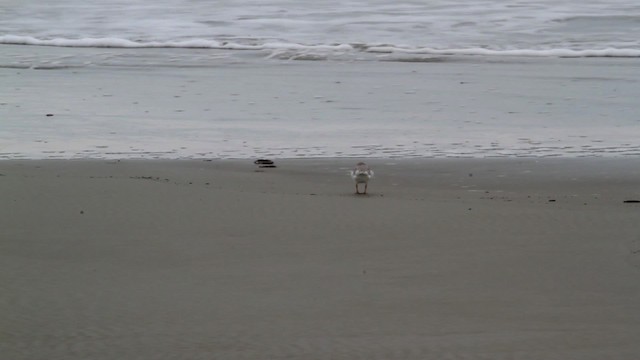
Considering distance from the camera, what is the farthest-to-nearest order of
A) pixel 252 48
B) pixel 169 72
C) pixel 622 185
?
pixel 252 48
pixel 169 72
pixel 622 185

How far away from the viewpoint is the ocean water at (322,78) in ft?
23.2

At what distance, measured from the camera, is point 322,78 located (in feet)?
34.1

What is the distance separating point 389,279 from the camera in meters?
3.70

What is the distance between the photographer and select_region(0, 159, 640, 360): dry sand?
312 cm

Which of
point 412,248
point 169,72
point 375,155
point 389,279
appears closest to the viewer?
point 389,279

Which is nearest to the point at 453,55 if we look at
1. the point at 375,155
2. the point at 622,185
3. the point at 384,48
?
the point at 384,48

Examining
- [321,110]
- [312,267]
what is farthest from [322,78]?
[312,267]

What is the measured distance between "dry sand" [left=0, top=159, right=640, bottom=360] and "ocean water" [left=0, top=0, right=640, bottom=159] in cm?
135

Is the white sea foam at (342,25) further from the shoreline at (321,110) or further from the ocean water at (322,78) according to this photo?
the shoreline at (321,110)

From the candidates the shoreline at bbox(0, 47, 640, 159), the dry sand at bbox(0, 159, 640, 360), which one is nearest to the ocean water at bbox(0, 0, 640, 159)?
the shoreline at bbox(0, 47, 640, 159)

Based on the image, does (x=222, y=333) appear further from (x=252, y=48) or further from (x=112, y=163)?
(x=252, y=48)

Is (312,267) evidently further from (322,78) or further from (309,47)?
(309,47)

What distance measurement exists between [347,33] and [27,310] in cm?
1200

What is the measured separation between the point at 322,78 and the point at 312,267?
6.70 metres
